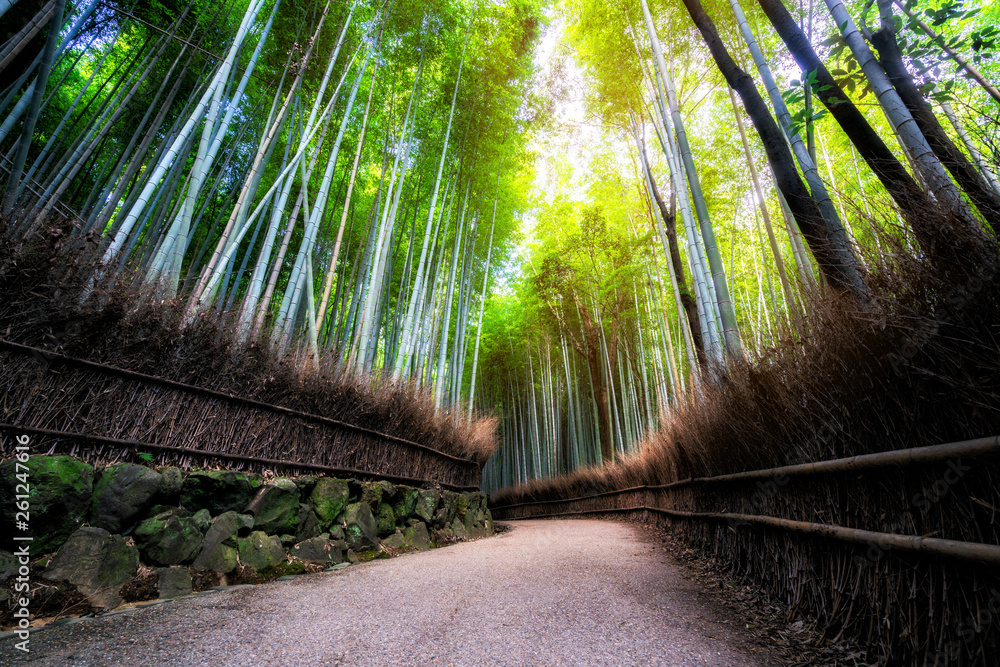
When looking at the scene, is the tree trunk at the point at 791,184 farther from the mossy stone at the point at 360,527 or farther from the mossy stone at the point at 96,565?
the mossy stone at the point at 360,527

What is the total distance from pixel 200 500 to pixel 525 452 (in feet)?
32.8

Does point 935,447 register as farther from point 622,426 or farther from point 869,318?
point 622,426

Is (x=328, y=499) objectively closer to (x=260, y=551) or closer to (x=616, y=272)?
(x=260, y=551)

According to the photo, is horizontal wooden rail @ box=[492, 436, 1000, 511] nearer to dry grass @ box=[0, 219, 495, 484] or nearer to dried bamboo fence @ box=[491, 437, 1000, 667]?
dried bamboo fence @ box=[491, 437, 1000, 667]

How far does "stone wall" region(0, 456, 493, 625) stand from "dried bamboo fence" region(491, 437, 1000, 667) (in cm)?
249

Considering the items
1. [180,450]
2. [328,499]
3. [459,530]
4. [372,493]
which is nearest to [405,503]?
[372,493]

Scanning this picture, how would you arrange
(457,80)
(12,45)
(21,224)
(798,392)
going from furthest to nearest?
1. (457,80)
2. (12,45)
3. (21,224)
4. (798,392)

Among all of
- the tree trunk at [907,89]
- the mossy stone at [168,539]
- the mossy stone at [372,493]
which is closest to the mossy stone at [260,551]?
the mossy stone at [168,539]

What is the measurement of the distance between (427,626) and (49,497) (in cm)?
151

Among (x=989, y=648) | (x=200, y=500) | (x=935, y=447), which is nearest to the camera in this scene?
(x=989, y=648)

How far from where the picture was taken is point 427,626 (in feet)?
4.93

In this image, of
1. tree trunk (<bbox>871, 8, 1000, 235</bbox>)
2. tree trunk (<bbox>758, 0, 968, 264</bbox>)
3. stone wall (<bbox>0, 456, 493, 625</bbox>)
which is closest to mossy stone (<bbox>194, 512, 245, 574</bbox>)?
stone wall (<bbox>0, 456, 493, 625</bbox>)

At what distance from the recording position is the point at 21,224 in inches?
66.6

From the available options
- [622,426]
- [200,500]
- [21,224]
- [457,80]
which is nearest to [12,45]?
[21,224]
